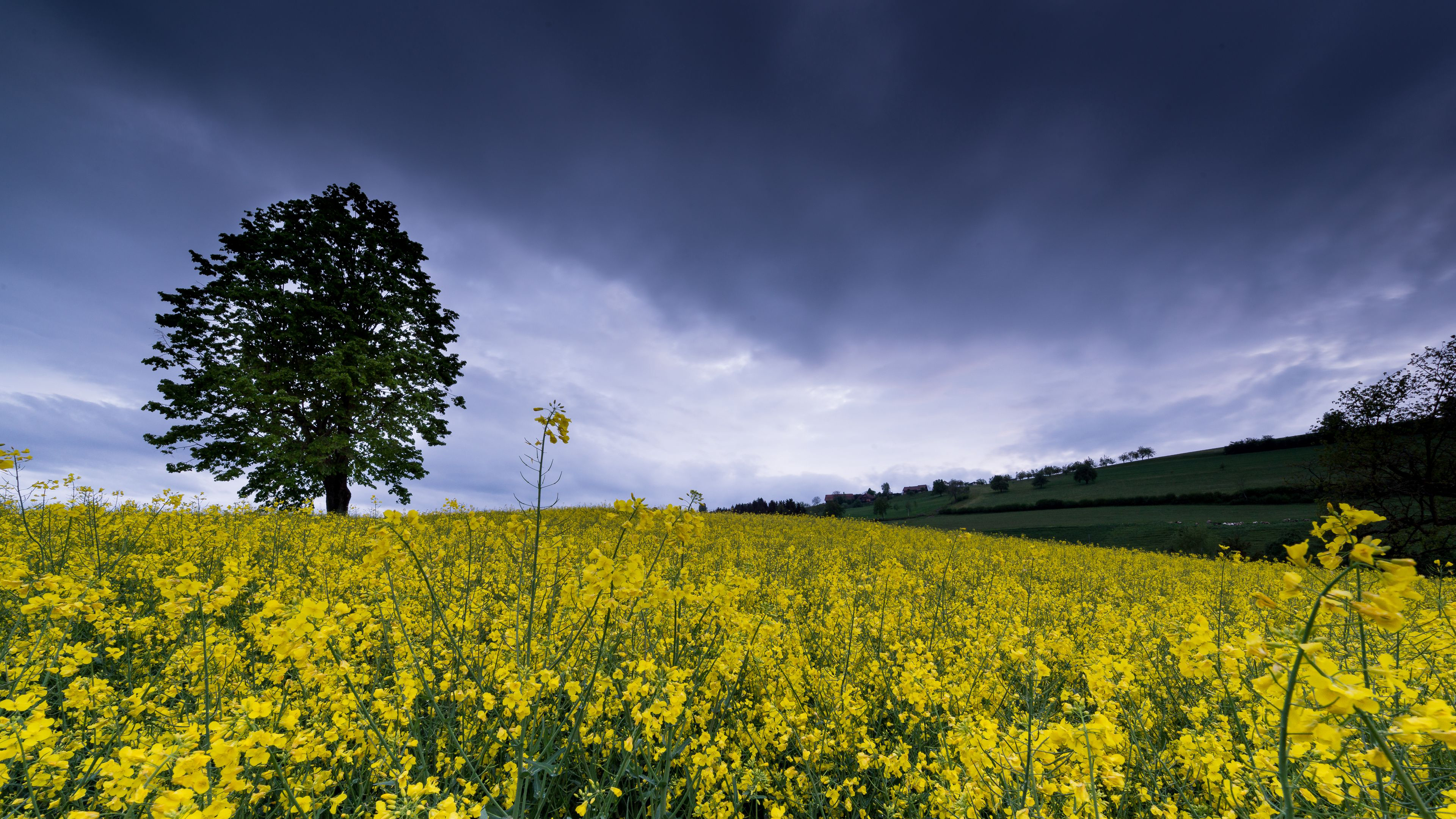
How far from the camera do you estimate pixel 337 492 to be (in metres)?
18.0

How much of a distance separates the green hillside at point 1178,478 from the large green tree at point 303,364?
157 feet

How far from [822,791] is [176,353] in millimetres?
24482

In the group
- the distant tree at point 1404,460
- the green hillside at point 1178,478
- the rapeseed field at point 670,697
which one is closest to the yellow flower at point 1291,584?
the rapeseed field at point 670,697

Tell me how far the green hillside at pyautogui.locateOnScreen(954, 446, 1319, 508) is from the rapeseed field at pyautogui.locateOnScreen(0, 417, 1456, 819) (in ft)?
138

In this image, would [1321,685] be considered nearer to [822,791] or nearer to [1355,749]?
[1355,749]

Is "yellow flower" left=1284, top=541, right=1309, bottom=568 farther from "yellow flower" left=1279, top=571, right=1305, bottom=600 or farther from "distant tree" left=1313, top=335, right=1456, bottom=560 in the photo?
"distant tree" left=1313, top=335, right=1456, bottom=560

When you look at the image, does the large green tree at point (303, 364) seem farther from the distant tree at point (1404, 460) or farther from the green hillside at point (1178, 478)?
the green hillside at point (1178, 478)

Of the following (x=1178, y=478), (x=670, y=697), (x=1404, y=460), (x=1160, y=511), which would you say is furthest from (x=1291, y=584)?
(x=1178, y=478)

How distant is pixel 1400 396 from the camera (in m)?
19.7

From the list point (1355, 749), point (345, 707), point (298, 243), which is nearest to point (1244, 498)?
point (1355, 749)

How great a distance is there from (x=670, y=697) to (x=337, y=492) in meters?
20.7

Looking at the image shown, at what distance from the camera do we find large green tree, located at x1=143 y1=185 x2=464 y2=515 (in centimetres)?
1652

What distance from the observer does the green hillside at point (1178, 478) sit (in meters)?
39.1

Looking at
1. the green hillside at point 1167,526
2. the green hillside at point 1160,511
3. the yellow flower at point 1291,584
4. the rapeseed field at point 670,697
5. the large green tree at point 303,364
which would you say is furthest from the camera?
the green hillside at point 1160,511
